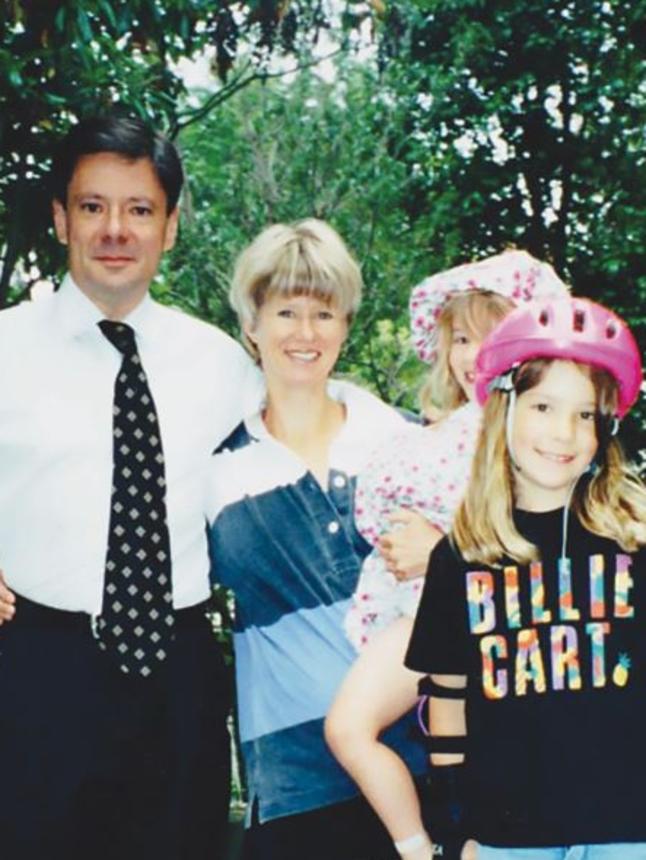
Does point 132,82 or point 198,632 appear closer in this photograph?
point 198,632

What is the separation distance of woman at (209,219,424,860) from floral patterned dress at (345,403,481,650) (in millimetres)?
74

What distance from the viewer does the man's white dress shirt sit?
3129 mm

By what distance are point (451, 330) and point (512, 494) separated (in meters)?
0.87

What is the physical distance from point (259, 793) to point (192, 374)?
111cm

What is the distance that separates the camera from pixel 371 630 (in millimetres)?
3055

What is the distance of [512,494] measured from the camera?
2668 millimetres

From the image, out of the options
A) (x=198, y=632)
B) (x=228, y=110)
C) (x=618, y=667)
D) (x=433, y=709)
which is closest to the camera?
(x=618, y=667)

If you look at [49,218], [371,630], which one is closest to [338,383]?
[371,630]

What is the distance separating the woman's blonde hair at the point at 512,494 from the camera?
2.56 m

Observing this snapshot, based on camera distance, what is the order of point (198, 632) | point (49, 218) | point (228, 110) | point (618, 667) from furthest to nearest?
point (228, 110) < point (49, 218) < point (198, 632) < point (618, 667)

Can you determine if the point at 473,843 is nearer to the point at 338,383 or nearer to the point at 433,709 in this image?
the point at 433,709

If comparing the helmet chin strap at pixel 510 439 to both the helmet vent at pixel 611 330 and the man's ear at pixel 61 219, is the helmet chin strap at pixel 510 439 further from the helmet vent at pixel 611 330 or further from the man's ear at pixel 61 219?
the man's ear at pixel 61 219

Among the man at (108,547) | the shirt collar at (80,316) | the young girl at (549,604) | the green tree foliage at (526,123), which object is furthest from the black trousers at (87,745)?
the green tree foliage at (526,123)

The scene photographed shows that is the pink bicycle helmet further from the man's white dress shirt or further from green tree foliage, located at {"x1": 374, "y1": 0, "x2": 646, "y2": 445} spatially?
green tree foliage, located at {"x1": 374, "y1": 0, "x2": 646, "y2": 445}
